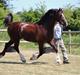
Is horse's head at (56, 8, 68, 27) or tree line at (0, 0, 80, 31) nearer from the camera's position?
horse's head at (56, 8, 68, 27)

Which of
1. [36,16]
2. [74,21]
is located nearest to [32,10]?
[36,16]

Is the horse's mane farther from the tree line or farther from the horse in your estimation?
the tree line

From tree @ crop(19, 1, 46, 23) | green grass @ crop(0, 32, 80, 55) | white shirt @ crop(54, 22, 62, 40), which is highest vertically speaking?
white shirt @ crop(54, 22, 62, 40)

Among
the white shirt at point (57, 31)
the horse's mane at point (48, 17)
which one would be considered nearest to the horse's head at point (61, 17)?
the horse's mane at point (48, 17)

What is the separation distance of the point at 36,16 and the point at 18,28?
1562 inches

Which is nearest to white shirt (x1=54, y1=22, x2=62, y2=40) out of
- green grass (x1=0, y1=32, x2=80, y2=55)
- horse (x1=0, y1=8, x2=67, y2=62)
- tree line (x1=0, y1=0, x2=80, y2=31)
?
horse (x1=0, y1=8, x2=67, y2=62)

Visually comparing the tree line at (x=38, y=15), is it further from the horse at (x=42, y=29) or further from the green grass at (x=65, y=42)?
the horse at (x=42, y=29)

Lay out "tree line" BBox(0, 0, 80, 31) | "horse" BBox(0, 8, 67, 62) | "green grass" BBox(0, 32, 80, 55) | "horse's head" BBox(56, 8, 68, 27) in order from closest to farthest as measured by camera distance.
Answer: "horse's head" BBox(56, 8, 68, 27), "horse" BBox(0, 8, 67, 62), "green grass" BBox(0, 32, 80, 55), "tree line" BBox(0, 0, 80, 31)

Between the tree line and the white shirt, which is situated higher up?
the white shirt

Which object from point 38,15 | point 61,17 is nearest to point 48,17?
point 61,17

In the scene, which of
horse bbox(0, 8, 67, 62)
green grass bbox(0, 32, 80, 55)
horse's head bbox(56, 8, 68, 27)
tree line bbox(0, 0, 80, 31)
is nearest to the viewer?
horse's head bbox(56, 8, 68, 27)

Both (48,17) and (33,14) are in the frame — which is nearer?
(48,17)

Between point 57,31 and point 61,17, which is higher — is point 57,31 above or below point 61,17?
below

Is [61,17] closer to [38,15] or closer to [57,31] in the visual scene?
[57,31]
